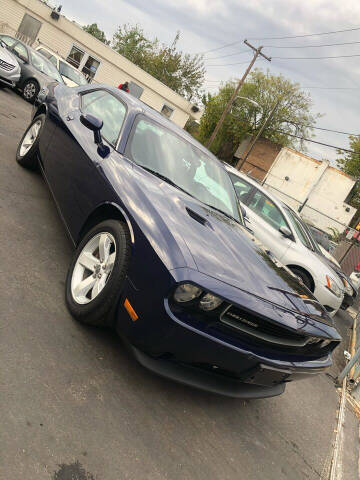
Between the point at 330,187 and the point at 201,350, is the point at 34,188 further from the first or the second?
the point at 330,187

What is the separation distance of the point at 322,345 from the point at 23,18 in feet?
105

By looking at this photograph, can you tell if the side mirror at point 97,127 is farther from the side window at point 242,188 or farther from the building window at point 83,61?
the building window at point 83,61

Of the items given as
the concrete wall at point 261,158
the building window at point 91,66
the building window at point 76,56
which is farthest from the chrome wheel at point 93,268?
the concrete wall at point 261,158

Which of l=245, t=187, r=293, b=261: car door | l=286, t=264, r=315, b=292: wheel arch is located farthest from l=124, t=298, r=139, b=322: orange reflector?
l=286, t=264, r=315, b=292: wheel arch

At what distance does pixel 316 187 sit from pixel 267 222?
1112 inches

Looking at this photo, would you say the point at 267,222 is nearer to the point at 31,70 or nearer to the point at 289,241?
the point at 289,241

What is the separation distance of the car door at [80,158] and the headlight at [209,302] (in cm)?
113

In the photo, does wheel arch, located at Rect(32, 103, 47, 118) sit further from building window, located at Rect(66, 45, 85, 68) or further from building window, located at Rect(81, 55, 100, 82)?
building window, located at Rect(66, 45, 85, 68)

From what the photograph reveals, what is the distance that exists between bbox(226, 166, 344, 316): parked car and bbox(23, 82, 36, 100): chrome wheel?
269 inches

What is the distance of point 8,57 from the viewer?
10.6 metres

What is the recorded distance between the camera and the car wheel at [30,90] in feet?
36.4

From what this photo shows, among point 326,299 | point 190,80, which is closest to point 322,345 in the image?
point 326,299

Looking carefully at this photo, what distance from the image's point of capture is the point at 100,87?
14.1 ft

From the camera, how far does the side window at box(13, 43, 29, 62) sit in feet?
37.8
